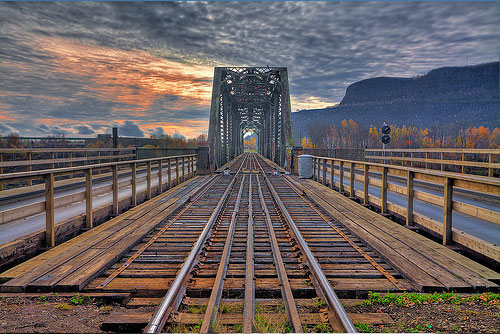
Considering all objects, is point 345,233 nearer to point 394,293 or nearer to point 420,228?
point 420,228

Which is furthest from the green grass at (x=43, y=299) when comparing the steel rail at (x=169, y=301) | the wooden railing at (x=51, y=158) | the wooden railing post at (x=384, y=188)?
the wooden railing post at (x=384, y=188)

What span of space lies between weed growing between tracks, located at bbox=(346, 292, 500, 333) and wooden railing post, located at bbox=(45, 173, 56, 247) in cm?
393

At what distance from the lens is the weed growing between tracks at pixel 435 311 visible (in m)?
2.71

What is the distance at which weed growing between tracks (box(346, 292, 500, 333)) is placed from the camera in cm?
271

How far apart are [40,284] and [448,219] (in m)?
4.96

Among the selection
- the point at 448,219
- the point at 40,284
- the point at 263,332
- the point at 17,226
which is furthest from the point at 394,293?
the point at 17,226

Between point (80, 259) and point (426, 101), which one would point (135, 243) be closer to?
point (80, 259)

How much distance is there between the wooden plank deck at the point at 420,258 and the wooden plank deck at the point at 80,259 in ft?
11.1

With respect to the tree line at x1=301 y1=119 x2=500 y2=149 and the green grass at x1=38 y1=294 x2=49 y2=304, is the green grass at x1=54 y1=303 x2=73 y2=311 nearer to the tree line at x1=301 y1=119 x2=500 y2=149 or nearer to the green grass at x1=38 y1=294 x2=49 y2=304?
the green grass at x1=38 y1=294 x2=49 y2=304

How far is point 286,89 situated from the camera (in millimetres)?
21859

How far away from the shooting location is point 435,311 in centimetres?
299

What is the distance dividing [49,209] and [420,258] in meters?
4.82

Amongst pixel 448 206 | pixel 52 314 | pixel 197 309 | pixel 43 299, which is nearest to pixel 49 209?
pixel 43 299

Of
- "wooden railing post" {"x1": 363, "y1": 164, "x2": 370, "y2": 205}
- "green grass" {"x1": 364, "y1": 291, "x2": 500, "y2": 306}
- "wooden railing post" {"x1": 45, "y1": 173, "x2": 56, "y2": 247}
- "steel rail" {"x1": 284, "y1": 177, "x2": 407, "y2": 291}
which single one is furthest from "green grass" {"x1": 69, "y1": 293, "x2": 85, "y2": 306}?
"wooden railing post" {"x1": 363, "y1": 164, "x2": 370, "y2": 205}
